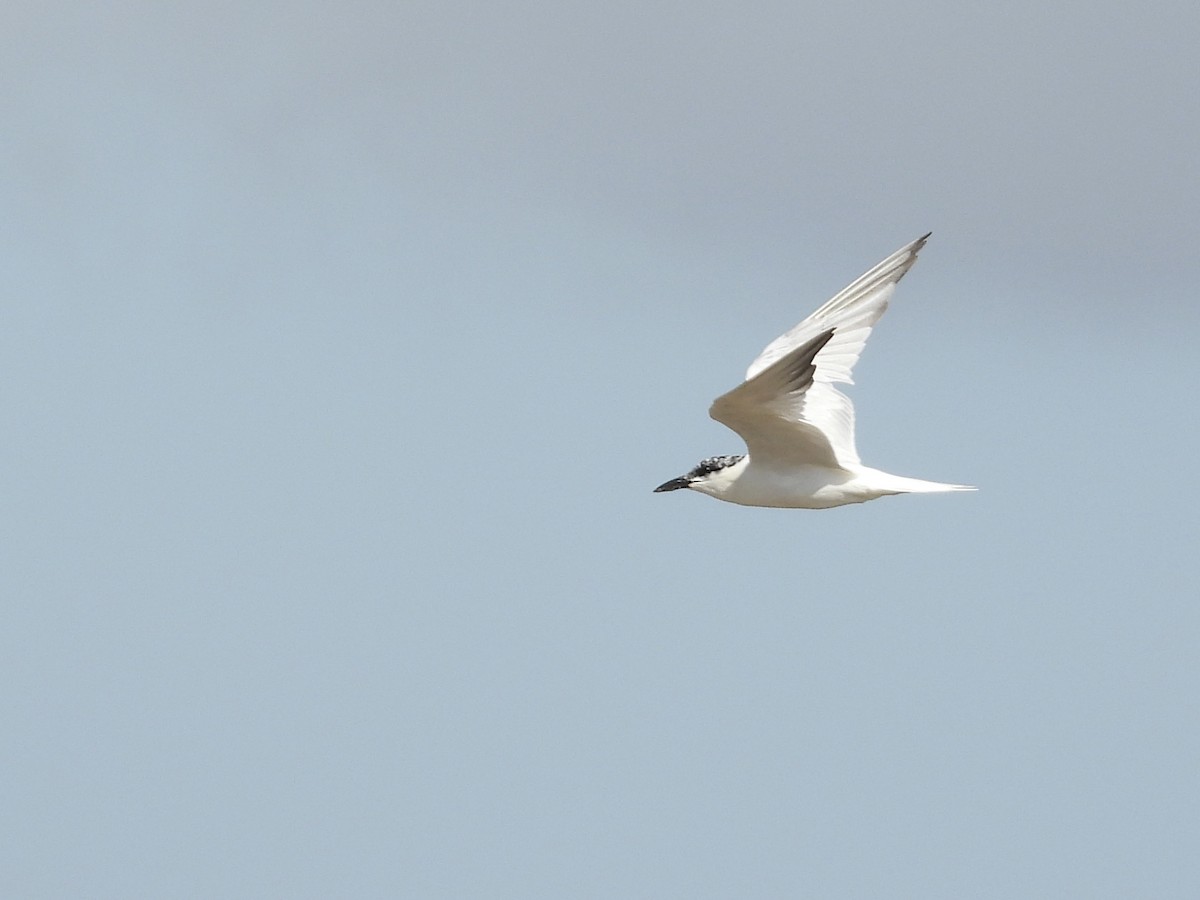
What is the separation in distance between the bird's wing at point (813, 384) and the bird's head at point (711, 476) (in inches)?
30.4

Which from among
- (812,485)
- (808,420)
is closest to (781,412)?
(812,485)

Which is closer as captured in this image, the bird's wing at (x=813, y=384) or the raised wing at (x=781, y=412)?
the raised wing at (x=781, y=412)

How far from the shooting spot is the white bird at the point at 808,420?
66.5 feet

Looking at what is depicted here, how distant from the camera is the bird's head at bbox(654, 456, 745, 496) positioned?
23.0 m

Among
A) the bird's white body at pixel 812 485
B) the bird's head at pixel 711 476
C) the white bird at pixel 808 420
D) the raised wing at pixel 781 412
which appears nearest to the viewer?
the raised wing at pixel 781 412

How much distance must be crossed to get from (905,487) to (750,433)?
1790mm

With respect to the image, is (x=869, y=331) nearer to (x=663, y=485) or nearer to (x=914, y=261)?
(x=914, y=261)

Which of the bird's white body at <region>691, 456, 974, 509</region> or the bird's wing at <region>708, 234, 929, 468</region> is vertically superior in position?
the bird's wing at <region>708, 234, 929, 468</region>

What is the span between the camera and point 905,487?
71.8 ft

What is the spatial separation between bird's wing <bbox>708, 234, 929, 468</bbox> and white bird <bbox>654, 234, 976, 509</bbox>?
10mm

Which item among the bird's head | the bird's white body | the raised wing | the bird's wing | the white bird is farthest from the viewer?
the bird's head

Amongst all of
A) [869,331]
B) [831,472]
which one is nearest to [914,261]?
[869,331]

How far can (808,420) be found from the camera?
75.4 ft

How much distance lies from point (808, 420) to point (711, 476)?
126 centimetres
